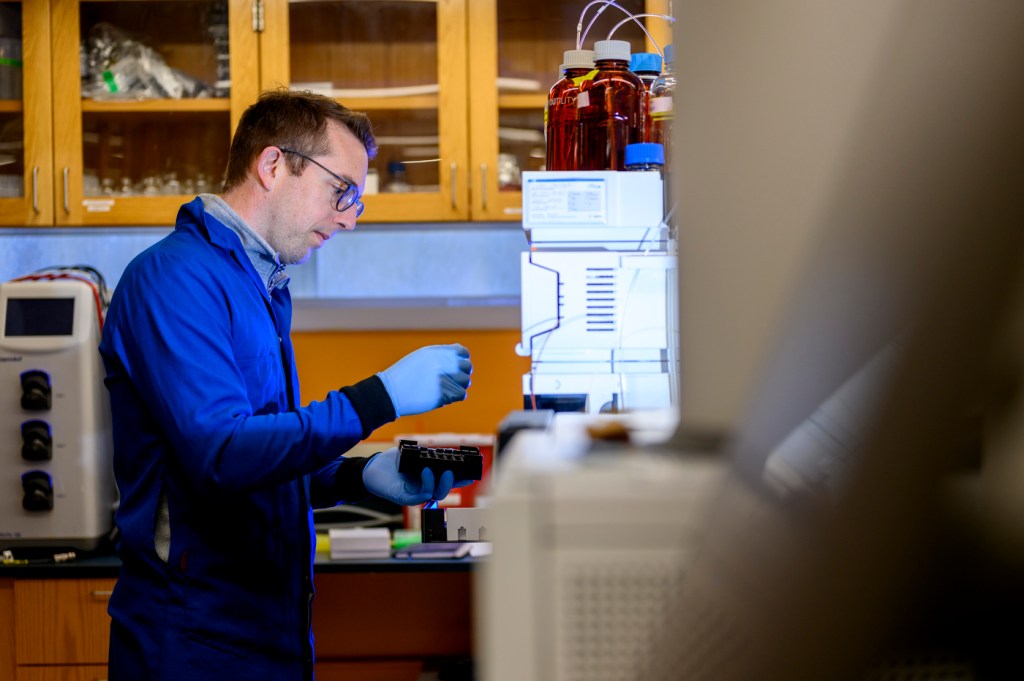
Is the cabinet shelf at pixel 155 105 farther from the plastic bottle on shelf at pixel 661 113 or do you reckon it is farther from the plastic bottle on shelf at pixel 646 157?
the plastic bottle on shelf at pixel 646 157

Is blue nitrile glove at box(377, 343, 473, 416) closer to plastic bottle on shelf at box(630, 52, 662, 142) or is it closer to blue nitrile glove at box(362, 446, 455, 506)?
blue nitrile glove at box(362, 446, 455, 506)

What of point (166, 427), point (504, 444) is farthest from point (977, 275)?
point (166, 427)

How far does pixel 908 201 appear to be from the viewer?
1.76 feet

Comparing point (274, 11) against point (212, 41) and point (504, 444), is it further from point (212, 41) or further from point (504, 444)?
point (504, 444)

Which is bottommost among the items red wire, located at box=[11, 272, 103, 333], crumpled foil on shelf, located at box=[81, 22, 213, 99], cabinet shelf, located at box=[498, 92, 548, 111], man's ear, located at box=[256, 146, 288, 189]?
red wire, located at box=[11, 272, 103, 333]

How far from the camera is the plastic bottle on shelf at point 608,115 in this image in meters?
1.60

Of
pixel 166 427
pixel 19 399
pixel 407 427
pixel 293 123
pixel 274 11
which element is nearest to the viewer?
pixel 166 427

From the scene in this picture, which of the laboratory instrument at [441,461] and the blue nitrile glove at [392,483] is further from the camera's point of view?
the blue nitrile glove at [392,483]

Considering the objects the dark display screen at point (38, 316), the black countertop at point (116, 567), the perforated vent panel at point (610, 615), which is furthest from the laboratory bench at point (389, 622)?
the perforated vent panel at point (610, 615)

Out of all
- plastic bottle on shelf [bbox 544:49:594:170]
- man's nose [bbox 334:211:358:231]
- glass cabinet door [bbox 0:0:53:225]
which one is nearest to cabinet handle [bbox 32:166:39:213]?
glass cabinet door [bbox 0:0:53:225]

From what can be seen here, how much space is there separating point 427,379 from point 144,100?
62.9 inches

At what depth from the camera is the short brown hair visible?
1847 millimetres

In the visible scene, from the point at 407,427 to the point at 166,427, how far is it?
1.52 m

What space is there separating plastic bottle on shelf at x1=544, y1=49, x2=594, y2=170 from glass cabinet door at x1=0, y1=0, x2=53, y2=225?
1.72 meters
